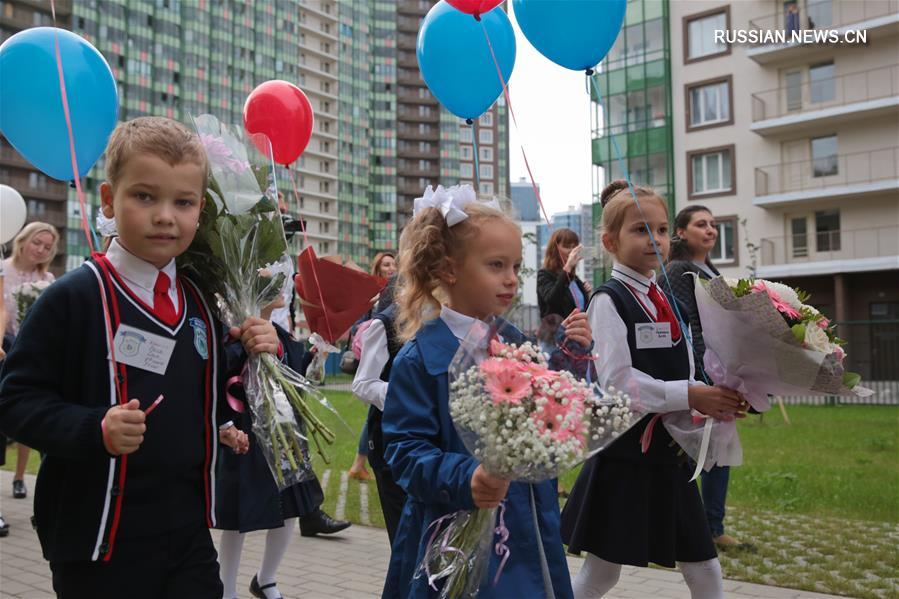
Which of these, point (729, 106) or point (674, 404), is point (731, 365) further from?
point (729, 106)

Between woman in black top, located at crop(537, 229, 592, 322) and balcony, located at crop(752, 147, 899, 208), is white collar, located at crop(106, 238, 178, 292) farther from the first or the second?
balcony, located at crop(752, 147, 899, 208)

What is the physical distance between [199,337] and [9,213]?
571 centimetres

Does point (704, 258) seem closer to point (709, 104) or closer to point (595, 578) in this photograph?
point (595, 578)

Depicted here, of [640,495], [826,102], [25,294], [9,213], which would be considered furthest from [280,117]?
[826,102]

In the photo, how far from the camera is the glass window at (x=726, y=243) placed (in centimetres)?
3173

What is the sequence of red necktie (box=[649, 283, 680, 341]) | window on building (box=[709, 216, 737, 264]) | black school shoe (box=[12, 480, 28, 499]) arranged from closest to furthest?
red necktie (box=[649, 283, 680, 341]) < black school shoe (box=[12, 480, 28, 499]) < window on building (box=[709, 216, 737, 264])

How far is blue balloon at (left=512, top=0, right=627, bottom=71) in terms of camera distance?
467cm

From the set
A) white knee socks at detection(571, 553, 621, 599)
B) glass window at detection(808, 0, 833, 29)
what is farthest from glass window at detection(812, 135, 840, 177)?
white knee socks at detection(571, 553, 621, 599)

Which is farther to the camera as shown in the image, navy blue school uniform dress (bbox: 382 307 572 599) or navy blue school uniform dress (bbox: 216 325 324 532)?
navy blue school uniform dress (bbox: 216 325 324 532)

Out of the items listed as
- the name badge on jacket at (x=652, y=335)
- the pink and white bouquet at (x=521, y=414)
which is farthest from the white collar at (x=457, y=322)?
the name badge on jacket at (x=652, y=335)

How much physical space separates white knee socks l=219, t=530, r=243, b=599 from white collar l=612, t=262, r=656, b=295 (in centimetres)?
250

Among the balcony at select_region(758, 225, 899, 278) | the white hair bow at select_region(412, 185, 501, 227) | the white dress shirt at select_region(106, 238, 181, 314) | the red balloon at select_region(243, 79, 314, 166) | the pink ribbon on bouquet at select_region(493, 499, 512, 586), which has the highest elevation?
the balcony at select_region(758, 225, 899, 278)

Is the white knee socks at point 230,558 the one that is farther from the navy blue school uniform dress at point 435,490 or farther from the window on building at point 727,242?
the window on building at point 727,242

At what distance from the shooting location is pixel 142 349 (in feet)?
7.91
